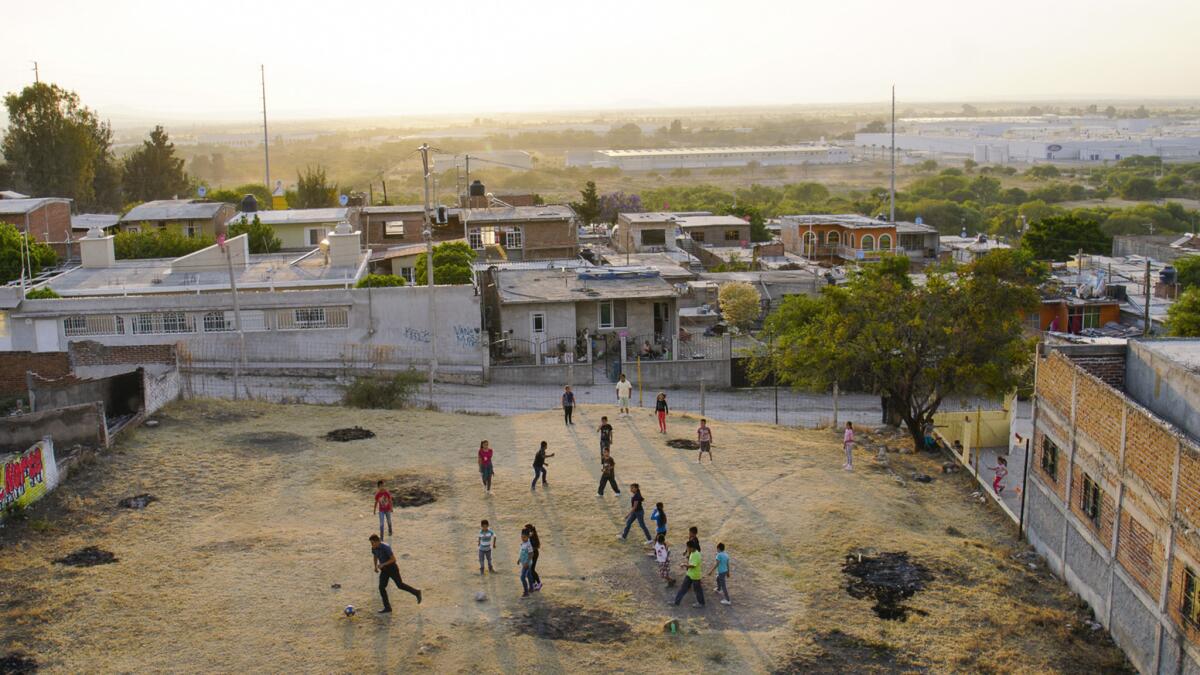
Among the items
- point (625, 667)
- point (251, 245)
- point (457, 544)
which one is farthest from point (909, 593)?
point (251, 245)

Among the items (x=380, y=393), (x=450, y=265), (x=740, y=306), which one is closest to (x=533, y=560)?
(x=380, y=393)

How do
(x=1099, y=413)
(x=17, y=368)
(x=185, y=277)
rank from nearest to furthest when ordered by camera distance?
(x=1099, y=413)
(x=17, y=368)
(x=185, y=277)

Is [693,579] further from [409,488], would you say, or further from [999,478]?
[999,478]

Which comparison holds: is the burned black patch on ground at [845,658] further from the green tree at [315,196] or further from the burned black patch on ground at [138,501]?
the green tree at [315,196]

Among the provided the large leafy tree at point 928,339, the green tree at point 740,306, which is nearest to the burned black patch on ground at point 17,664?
the large leafy tree at point 928,339

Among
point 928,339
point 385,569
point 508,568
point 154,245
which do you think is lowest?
point 508,568

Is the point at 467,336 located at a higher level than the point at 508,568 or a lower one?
higher
